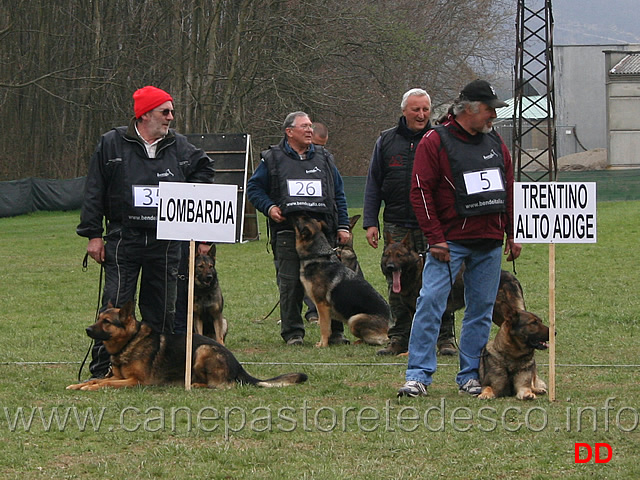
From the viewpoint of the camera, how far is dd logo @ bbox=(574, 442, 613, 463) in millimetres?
4469

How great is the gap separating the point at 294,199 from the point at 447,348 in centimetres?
191

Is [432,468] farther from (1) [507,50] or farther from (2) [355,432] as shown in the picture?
(1) [507,50]

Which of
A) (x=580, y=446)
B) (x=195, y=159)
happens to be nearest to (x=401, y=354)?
(x=195, y=159)

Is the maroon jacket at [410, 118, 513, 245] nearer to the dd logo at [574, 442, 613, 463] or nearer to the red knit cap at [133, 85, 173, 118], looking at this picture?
the dd logo at [574, 442, 613, 463]

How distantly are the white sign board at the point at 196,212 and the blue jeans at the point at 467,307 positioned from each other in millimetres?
1379

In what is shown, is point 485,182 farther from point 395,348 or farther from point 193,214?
point 395,348

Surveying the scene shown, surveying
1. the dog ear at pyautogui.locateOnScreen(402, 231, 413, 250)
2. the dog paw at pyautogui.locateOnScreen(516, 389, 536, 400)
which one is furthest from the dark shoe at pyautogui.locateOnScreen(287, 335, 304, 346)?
the dog paw at pyautogui.locateOnScreen(516, 389, 536, 400)

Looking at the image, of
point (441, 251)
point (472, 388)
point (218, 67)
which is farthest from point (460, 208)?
point (218, 67)

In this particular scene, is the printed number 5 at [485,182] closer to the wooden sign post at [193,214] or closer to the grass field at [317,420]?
the grass field at [317,420]

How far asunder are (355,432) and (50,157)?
1375 inches

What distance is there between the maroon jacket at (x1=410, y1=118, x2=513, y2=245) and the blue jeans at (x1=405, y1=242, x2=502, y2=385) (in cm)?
12

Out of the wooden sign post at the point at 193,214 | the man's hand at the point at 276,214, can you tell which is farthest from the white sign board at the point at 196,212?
the man's hand at the point at 276,214

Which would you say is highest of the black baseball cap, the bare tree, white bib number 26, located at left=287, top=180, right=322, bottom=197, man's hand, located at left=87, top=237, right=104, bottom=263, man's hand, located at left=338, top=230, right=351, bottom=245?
the bare tree

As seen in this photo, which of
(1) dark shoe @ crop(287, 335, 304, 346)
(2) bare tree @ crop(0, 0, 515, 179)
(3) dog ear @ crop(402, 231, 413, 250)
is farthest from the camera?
(2) bare tree @ crop(0, 0, 515, 179)
